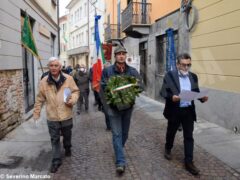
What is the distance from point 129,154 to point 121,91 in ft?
4.96

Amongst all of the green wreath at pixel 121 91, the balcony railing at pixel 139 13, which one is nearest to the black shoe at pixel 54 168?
the green wreath at pixel 121 91

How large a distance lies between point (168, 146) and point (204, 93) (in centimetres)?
119

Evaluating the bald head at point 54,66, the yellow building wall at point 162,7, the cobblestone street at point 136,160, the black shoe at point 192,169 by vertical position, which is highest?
the yellow building wall at point 162,7

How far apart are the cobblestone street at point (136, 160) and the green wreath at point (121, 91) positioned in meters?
1.04

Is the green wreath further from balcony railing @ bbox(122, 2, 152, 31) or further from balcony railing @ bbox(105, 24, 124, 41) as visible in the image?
balcony railing @ bbox(105, 24, 124, 41)

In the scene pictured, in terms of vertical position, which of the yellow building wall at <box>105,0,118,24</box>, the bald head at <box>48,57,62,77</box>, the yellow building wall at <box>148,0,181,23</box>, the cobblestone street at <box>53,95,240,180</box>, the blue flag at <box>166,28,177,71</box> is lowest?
the cobblestone street at <box>53,95,240,180</box>

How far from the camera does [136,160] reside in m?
5.25

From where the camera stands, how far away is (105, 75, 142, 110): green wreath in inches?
179

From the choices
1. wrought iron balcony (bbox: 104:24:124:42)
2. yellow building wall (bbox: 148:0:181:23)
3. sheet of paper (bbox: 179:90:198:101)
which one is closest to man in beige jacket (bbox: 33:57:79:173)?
sheet of paper (bbox: 179:90:198:101)

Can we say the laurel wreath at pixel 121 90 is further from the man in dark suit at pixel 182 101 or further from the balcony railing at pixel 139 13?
the balcony railing at pixel 139 13

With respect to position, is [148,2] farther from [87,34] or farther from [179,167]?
[87,34]

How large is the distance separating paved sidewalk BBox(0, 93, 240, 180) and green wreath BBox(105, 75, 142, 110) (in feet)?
3.42

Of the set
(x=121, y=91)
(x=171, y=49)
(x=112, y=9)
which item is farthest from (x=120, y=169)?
(x=112, y=9)

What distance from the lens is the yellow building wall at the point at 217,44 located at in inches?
281
